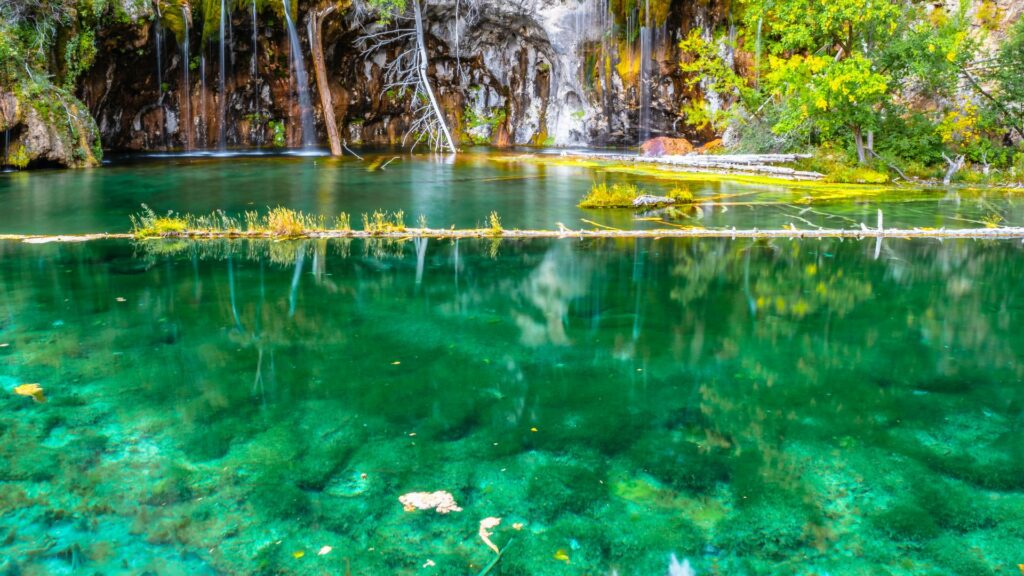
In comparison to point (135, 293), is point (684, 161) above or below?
above

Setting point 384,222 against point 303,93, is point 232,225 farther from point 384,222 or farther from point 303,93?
point 303,93

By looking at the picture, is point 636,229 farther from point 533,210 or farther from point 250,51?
point 250,51

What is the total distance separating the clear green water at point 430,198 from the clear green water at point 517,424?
15.1ft

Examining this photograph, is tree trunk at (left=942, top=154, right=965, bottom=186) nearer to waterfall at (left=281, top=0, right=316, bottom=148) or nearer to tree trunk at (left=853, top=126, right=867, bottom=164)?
tree trunk at (left=853, top=126, right=867, bottom=164)

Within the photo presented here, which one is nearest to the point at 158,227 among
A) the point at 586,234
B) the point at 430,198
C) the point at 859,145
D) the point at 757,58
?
the point at 430,198

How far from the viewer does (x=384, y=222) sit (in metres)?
13.8

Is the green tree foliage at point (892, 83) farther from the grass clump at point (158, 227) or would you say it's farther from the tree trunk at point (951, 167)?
the grass clump at point (158, 227)

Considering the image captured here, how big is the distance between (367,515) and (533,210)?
11536 mm

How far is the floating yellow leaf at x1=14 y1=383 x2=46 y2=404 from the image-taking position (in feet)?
18.6

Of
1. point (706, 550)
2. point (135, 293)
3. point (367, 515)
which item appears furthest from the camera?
point (135, 293)

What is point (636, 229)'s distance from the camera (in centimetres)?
1328

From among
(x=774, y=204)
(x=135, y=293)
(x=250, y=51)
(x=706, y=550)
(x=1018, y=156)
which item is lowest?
(x=706, y=550)

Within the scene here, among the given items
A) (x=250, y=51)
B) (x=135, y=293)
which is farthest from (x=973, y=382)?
(x=250, y=51)

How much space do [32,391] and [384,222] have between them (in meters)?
8.34
